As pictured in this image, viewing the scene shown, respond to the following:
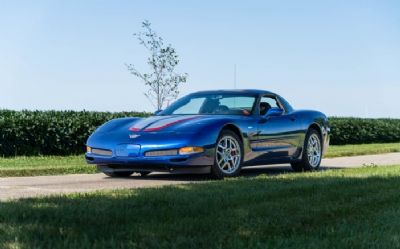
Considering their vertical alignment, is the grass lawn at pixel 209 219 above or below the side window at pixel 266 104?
below

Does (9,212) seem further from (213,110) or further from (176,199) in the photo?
(213,110)

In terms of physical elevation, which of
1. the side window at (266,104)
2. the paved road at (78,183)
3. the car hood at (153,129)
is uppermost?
the side window at (266,104)

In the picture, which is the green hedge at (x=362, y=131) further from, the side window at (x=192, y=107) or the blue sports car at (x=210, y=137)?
the side window at (x=192, y=107)

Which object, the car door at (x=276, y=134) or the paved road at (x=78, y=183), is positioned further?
the car door at (x=276, y=134)

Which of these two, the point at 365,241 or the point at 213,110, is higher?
the point at 213,110

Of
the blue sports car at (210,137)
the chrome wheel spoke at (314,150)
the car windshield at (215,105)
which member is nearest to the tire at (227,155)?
the blue sports car at (210,137)

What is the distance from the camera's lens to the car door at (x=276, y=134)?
10.1 meters

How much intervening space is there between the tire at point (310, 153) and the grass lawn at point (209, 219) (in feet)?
15.0

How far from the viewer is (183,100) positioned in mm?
10727

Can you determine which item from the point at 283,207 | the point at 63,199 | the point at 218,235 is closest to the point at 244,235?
the point at 218,235

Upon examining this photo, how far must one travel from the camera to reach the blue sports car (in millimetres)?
8867

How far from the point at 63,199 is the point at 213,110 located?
15.9ft

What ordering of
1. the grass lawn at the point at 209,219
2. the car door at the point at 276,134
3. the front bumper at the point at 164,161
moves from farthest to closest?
the car door at the point at 276,134
the front bumper at the point at 164,161
the grass lawn at the point at 209,219

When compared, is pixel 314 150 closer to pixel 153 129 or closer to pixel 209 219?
pixel 153 129
